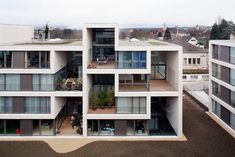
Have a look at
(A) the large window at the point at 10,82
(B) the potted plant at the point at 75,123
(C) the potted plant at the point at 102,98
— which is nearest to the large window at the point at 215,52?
(C) the potted plant at the point at 102,98

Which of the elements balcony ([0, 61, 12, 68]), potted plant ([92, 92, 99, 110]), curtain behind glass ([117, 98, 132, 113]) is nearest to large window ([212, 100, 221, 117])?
curtain behind glass ([117, 98, 132, 113])

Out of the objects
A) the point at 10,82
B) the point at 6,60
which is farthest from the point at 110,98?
the point at 6,60

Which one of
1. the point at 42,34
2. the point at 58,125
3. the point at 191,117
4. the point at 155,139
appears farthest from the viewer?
the point at 42,34

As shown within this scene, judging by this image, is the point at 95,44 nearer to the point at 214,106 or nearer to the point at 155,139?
the point at 155,139

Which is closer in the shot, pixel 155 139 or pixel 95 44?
pixel 155 139

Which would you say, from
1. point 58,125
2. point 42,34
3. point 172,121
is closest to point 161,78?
point 172,121

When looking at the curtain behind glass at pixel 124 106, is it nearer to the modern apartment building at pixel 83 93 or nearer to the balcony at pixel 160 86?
the modern apartment building at pixel 83 93

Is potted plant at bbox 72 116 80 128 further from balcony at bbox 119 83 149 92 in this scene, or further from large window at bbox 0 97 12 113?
large window at bbox 0 97 12 113
